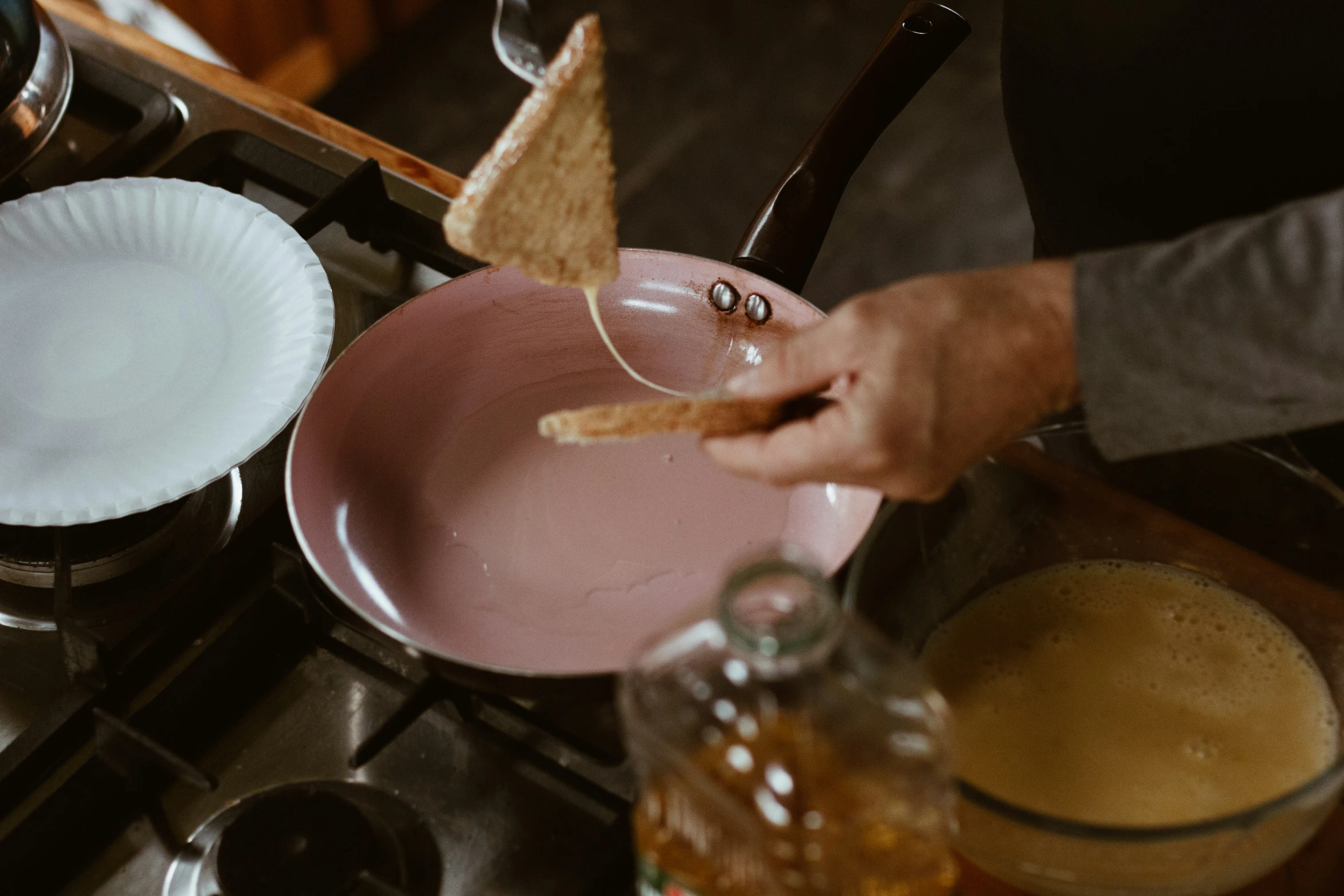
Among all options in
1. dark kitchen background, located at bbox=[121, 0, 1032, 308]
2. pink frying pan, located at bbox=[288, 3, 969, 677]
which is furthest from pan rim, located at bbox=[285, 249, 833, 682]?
dark kitchen background, located at bbox=[121, 0, 1032, 308]

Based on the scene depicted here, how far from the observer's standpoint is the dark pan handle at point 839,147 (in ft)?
2.97

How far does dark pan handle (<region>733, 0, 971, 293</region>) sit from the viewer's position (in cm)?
90

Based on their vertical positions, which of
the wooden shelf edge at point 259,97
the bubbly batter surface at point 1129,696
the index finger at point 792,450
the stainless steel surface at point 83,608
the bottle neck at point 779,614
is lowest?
the stainless steel surface at point 83,608

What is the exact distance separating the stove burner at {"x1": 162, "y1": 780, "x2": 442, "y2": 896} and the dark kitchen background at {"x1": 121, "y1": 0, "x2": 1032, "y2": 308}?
1.50 meters

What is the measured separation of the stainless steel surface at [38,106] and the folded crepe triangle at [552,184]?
475 millimetres

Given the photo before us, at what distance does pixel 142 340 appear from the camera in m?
0.94

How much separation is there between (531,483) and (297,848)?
0.97ft

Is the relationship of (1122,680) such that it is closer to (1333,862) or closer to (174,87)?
(1333,862)

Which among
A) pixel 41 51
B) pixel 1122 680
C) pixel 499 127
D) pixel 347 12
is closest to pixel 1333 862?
pixel 1122 680

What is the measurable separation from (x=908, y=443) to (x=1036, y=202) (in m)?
0.57

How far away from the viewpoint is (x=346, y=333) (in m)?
1.01

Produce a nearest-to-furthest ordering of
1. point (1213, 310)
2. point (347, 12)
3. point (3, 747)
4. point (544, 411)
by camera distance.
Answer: point (1213, 310), point (3, 747), point (544, 411), point (347, 12)

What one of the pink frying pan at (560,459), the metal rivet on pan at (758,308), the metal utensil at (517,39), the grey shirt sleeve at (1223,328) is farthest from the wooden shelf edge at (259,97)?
the grey shirt sleeve at (1223,328)

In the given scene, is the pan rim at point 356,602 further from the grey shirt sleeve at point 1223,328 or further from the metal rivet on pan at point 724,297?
the grey shirt sleeve at point 1223,328
